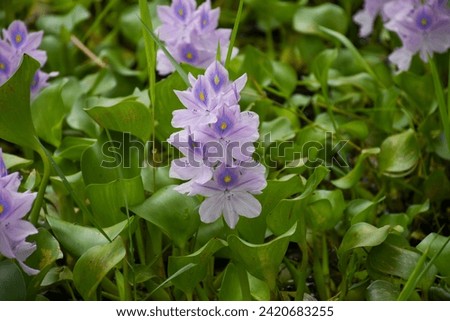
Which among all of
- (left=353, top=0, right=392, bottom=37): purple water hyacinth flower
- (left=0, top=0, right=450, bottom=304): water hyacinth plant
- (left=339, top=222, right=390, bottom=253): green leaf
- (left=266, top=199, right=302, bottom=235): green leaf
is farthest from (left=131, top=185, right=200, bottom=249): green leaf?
(left=353, top=0, right=392, bottom=37): purple water hyacinth flower

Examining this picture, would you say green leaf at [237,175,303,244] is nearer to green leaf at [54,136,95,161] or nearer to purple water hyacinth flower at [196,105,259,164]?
purple water hyacinth flower at [196,105,259,164]

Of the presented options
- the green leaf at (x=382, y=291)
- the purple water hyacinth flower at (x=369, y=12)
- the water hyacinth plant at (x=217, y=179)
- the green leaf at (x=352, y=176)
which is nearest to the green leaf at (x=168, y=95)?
the water hyacinth plant at (x=217, y=179)

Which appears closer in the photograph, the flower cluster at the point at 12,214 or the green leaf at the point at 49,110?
the flower cluster at the point at 12,214

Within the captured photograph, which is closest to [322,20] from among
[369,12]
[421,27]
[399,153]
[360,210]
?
[369,12]

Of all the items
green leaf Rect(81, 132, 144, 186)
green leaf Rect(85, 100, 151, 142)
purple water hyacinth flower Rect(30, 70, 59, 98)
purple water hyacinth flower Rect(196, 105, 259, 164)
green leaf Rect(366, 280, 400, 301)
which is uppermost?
purple water hyacinth flower Rect(196, 105, 259, 164)

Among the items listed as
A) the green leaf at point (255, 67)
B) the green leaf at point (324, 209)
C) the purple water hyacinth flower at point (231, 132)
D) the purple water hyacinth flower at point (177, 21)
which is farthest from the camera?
the green leaf at point (255, 67)

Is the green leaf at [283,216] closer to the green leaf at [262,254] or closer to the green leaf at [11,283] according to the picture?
the green leaf at [262,254]

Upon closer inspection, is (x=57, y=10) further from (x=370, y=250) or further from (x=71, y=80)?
(x=370, y=250)
